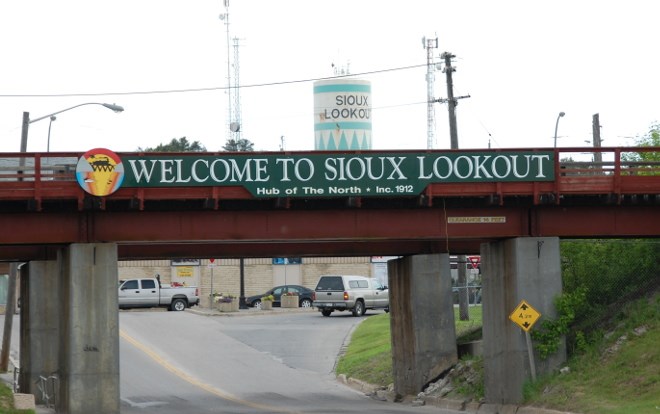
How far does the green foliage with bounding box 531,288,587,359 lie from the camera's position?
3034 centimetres

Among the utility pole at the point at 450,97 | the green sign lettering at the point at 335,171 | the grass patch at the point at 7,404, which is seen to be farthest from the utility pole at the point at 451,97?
the grass patch at the point at 7,404

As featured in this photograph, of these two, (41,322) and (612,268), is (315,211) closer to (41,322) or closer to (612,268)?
(612,268)

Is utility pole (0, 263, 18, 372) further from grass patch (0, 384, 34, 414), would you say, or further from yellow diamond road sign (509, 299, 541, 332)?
yellow diamond road sign (509, 299, 541, 332)

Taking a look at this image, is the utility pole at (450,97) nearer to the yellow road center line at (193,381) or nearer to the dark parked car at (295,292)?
the yellow road center line at (193,381)

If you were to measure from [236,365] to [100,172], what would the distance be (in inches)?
712

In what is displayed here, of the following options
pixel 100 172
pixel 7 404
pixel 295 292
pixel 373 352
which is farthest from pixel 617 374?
pixel 295 292

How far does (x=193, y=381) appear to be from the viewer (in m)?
41.4

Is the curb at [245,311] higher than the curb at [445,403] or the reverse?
higher

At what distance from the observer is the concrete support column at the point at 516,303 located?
30.6 m

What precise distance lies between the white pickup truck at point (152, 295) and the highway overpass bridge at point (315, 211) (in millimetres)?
33463

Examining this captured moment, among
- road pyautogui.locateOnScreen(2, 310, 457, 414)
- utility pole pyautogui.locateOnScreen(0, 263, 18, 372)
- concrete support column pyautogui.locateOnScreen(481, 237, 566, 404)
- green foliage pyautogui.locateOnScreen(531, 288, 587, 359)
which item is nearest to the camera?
green foliage pyautogui.locateOnScreen(531, 288, 587, 359)

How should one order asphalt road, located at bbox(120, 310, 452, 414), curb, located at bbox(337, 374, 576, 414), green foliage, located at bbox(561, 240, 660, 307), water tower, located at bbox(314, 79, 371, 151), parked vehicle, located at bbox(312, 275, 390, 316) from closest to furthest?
curb, located at bbox(337, 374, 576, 414), green foliage, located at bbox(561, 240, 660, 307), asphalt road, located at bbox(120, 310, 452, 414), parked vehicle, located at bbox(312, 275, 390, 316), water tower, located at bbox(314, 79, 371, 151)

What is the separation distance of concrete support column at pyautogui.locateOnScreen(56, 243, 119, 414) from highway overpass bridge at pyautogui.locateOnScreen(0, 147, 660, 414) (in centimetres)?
3

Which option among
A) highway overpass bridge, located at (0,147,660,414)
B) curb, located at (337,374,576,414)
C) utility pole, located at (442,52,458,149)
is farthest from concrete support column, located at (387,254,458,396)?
utility pole, located at (442,52,458,149)
